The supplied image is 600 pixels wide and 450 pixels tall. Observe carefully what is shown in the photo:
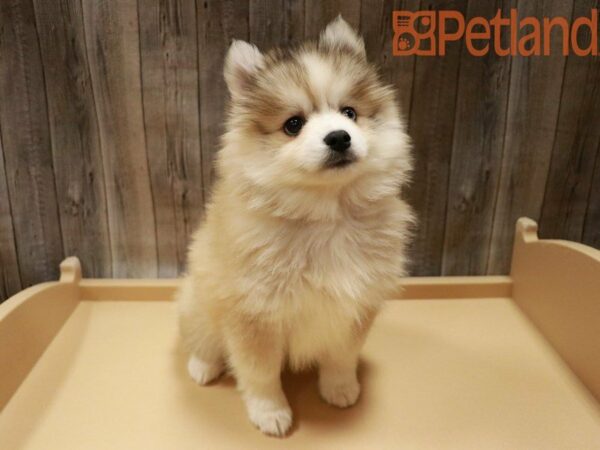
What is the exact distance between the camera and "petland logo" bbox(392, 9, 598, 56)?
153 cm

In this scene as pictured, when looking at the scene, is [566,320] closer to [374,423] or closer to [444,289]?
[444,289]

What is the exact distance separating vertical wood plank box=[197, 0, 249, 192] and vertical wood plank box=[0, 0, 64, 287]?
49cm

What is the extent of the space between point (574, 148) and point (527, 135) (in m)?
0.17

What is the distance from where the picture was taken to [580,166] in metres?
1.72

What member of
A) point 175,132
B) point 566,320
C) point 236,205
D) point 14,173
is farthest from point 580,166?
point 14,173

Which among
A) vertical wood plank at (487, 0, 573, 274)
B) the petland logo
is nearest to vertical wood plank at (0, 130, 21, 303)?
the petland logo

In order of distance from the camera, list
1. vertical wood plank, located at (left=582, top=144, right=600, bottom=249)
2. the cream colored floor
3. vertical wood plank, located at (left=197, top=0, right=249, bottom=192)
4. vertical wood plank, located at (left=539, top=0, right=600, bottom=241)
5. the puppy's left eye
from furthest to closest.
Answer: vertical wood plank, located at (left=582, top=144, right=600, bottom=249) → vertical wood plank, located at (left=539, top=0, right=600, bottom=241) → vertical wood plank, located at (left=197, top=0, right=249, bottom=192) → the cream colored floor → the puppy's left eye

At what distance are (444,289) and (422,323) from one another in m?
0.18

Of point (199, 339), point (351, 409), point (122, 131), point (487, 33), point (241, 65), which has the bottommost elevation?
point (351, 409)

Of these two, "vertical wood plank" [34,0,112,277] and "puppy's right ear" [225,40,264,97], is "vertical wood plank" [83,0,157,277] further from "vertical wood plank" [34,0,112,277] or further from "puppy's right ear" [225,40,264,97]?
"puppy's right ear" [225,40,264,97]

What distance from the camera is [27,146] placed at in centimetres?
162

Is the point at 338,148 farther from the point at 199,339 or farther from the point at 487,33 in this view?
the point at 487,33

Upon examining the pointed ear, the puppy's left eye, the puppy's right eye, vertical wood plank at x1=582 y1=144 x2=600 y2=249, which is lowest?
vertical wood plank at x1=582 y1=144 x2=600 y2=249

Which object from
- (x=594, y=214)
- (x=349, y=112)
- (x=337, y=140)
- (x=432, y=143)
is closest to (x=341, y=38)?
(x=349, y=112)
